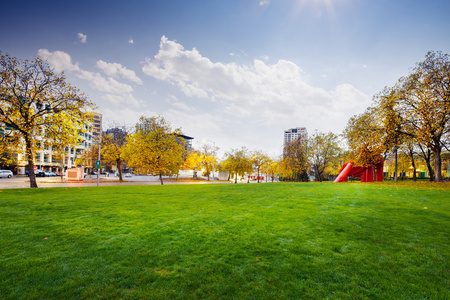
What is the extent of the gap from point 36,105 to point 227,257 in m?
24.1

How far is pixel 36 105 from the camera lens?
19562mm

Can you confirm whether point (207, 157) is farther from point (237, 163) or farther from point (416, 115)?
point (416, 115)

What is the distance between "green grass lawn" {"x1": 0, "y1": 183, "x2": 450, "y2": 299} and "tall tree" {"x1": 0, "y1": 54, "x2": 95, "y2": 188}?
14002 millimetres

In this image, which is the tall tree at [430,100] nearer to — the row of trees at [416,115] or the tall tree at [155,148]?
the row of trees at [416,115]

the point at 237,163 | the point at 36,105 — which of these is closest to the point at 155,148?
the point at 36,105

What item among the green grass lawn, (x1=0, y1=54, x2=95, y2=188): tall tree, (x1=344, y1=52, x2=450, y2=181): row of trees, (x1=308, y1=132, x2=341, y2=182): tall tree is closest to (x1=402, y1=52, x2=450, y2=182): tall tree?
(x1=344, y1=52, x2=450, y2=181): row of trees

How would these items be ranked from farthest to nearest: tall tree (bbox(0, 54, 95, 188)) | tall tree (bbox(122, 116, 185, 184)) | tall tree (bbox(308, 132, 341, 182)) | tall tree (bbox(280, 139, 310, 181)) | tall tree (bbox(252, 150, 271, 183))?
tall tree (bbox(252, 150, 271, 183)), tall tree (bbox(280, 139, 310, 181)), tall tree (bbox(308, 132, 341, 182)), tall tree (bbox(122, 116, 185, 184)), tall tree (bbox(0, 54, 95, 188))

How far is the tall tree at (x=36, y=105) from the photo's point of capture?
59.2 feet

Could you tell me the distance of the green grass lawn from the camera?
3438mm

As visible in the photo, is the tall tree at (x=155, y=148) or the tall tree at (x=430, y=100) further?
the tall tree at (x=155, y=148)

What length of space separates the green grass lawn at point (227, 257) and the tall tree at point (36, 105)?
14.0 metres

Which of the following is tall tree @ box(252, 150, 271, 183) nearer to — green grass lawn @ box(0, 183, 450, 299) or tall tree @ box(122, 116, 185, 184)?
tall tree @ box(122, 116, 185, 184)

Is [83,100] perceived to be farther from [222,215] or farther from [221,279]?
[221,279]

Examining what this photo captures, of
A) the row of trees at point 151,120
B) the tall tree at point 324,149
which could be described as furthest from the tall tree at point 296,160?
the row of trees at point 151,120
